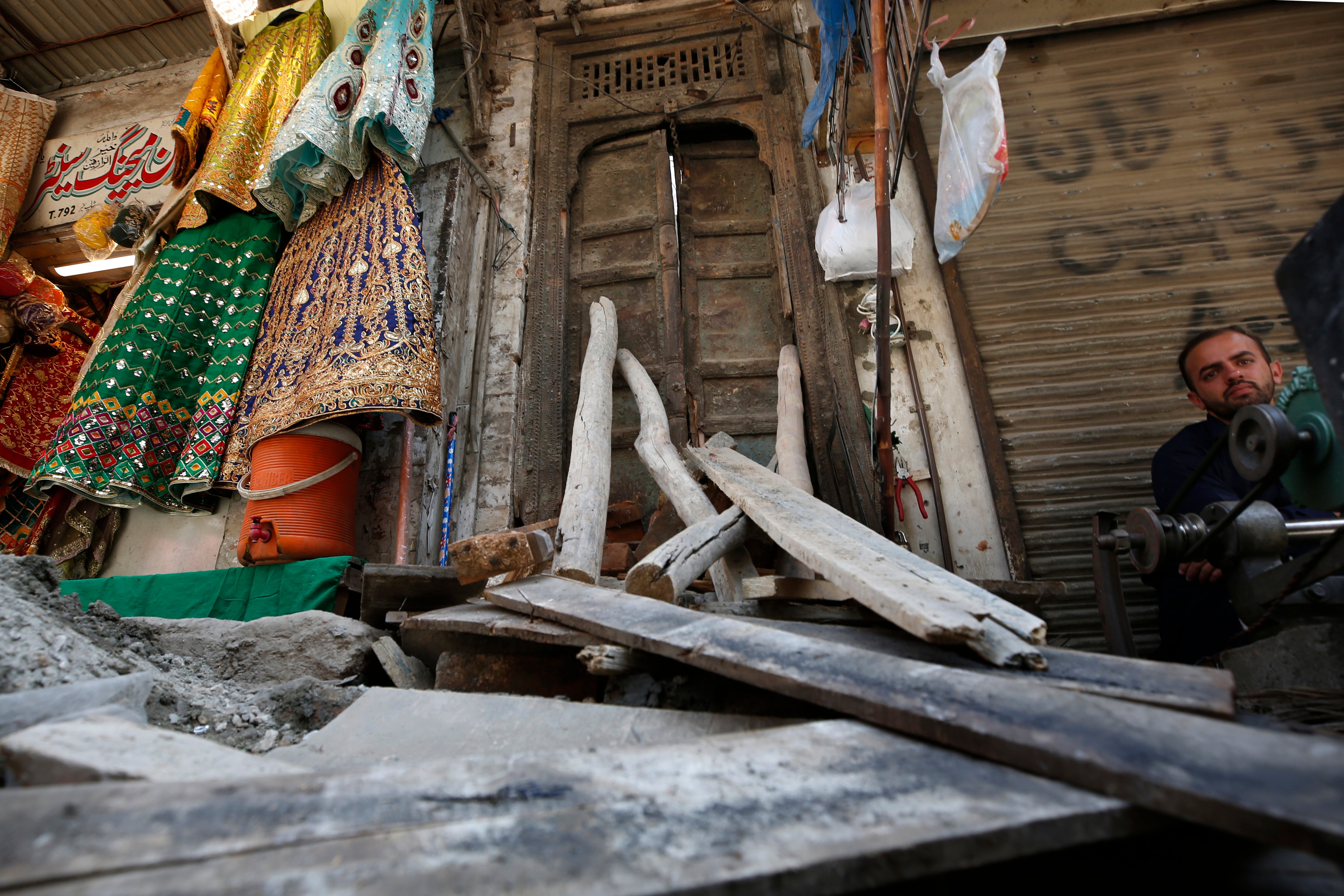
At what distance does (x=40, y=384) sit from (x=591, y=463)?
5.50 meters

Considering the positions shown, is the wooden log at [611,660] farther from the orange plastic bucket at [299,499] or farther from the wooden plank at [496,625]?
the orange plastic bucket at [299,499]

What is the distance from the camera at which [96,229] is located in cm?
513

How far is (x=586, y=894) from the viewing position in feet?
2.20

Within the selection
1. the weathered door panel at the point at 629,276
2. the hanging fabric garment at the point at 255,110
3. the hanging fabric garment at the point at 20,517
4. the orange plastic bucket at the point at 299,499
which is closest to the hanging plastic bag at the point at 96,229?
the hanging fabric garment at the point at 255,110

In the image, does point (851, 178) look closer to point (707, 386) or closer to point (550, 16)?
point (707, 386)

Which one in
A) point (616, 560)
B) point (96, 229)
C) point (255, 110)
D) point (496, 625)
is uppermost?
point (255, 110)

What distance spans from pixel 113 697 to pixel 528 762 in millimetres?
1069

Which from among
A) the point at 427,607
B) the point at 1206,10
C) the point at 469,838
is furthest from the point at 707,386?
the point at 1206,10

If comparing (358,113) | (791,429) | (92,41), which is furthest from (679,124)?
(92,41)

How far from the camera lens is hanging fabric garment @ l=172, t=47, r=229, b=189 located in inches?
183

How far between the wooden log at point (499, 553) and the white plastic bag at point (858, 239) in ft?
8.67

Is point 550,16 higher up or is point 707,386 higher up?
point 550,16

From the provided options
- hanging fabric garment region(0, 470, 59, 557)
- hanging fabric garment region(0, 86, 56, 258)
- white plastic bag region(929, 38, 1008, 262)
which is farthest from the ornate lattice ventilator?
hanging fabric garment region(0, 86, 56, 258)

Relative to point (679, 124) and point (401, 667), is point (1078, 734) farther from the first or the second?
point (679, 124)
